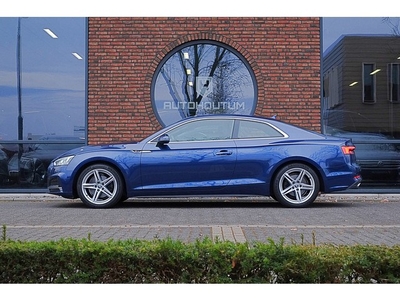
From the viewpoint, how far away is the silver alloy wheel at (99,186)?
10.6 m

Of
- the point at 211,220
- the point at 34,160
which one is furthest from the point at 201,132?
the point at 34,160

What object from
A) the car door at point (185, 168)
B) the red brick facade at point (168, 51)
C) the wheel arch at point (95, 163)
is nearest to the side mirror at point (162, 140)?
the car door at point (185, 168)

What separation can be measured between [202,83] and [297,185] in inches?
161

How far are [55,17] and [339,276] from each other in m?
10.6

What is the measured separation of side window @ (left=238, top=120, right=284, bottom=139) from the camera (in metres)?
10.8

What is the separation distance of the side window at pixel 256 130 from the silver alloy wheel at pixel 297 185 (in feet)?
2.15

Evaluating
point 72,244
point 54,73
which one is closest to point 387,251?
point 72,244

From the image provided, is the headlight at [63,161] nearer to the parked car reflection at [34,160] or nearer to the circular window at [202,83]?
the parked car reflection at [34,160]

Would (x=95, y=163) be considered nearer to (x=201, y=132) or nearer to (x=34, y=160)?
(x=201, y=132)

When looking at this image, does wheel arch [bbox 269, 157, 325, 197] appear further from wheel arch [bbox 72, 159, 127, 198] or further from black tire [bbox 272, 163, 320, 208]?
wheel arch [bbox 72, 159, 127, 198]

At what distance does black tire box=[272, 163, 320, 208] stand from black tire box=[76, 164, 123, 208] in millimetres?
2448

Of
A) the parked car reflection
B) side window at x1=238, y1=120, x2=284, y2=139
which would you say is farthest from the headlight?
the parked car reflection

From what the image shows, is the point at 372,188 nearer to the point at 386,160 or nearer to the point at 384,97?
the point at 386,160

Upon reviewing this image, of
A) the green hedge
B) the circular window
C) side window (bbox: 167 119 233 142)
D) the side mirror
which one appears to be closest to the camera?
the green hedge
